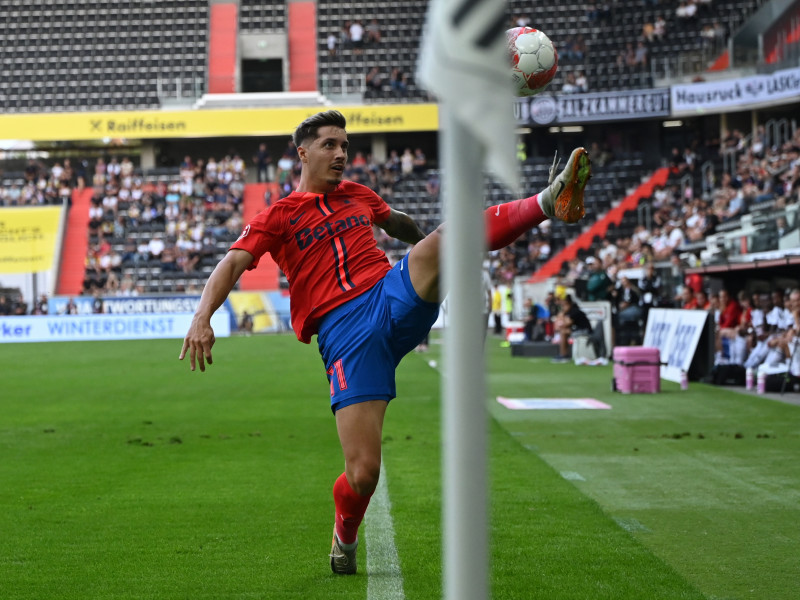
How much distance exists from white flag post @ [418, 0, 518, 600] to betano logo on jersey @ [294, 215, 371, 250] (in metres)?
3.21

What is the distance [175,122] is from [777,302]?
3451 cm

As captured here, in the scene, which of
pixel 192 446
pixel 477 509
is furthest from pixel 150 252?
pixel 477 509

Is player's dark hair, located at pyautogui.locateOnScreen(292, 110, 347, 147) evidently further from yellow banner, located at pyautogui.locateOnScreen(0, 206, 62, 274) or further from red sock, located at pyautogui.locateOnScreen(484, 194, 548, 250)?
yellow banner, located at pyautogui.locateOnScreen(0, 206, 62, 274)

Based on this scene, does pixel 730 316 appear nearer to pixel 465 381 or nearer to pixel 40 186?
pixel 465 381

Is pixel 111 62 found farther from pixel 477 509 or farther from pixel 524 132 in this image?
pixel 477 509

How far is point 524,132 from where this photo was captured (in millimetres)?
45344

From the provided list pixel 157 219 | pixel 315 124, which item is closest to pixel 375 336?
pixel 315 124

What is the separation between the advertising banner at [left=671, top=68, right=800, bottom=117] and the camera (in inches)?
1334

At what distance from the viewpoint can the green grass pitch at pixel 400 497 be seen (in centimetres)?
495

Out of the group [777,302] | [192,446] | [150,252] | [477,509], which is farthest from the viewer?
[150,252]

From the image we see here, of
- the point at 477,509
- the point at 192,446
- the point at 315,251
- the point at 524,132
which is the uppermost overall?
the point at 524,132

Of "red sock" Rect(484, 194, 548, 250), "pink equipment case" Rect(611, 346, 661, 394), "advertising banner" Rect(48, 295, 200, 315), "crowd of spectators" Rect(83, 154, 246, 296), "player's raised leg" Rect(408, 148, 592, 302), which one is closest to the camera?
"player's raised leg" Rect(408, 148, 592, 302)

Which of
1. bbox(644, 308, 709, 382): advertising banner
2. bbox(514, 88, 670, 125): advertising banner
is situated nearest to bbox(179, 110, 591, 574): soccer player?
bbox(644, 308, 709, 382): advertising banner

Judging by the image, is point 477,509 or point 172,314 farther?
point 172,314
